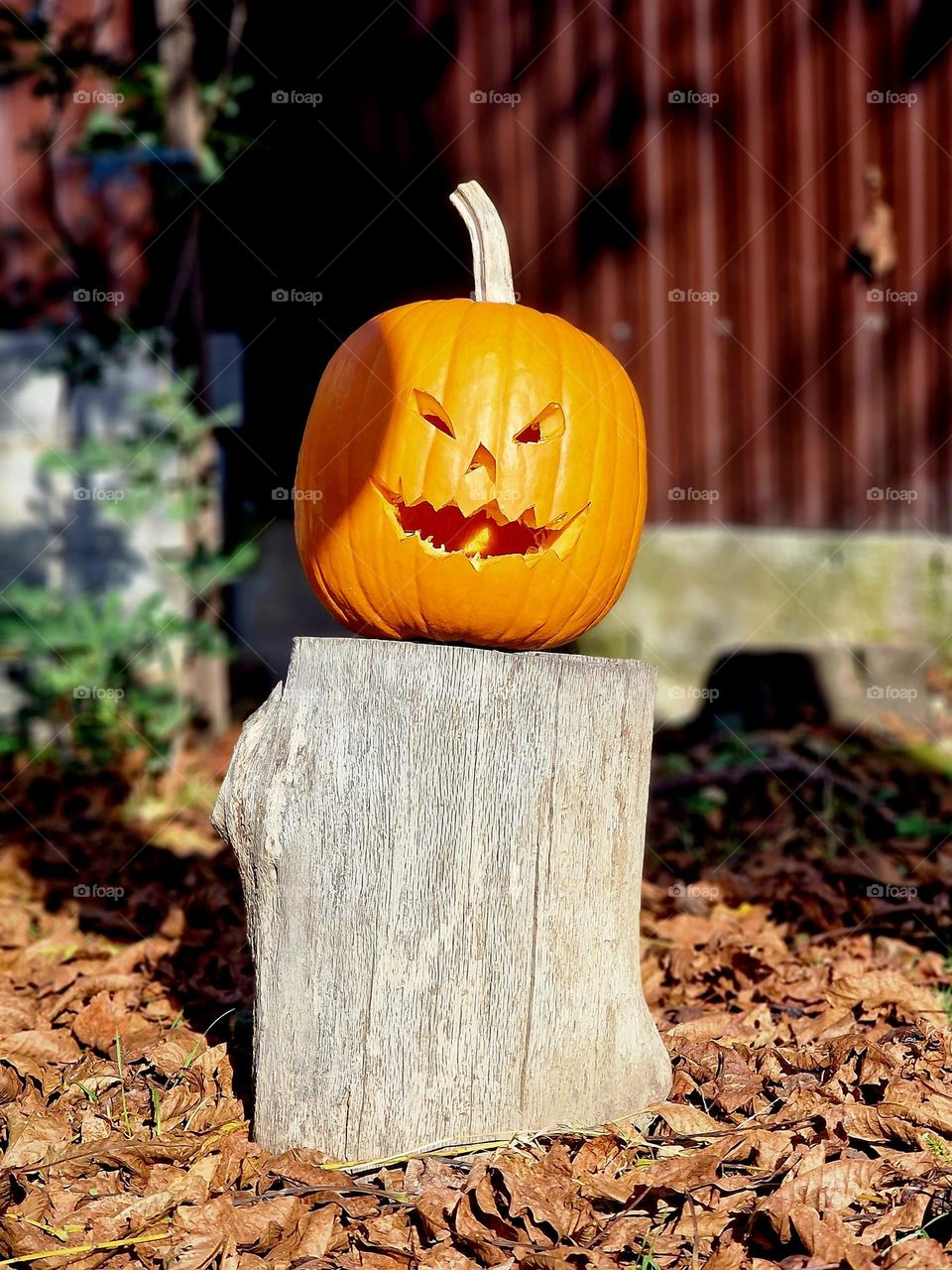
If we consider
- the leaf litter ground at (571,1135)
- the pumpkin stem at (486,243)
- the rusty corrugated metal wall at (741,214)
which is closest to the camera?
the leaf litter ground at (571,1135)

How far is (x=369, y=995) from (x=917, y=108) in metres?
5.33

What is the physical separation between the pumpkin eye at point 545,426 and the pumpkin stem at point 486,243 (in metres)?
0.31

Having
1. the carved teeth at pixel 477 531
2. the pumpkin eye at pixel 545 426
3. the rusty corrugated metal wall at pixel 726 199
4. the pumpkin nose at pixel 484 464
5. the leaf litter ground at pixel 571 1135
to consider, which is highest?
the rusty corrugated metal wall at pixel 726 199

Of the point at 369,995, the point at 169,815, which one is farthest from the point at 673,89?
the point at 369,995

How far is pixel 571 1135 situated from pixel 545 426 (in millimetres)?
1290

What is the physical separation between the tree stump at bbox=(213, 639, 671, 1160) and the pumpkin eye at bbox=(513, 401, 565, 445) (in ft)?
1.47

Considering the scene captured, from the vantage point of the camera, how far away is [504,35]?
604 centimetres

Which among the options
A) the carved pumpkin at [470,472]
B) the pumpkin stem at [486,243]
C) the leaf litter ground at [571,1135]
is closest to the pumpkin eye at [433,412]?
the carved pumpkin at [470,472]

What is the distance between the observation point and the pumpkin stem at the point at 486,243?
2492 millimetres

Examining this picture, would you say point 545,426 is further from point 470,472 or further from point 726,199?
point 726,199

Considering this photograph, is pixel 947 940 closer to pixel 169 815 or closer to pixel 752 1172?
pixel 752 1172

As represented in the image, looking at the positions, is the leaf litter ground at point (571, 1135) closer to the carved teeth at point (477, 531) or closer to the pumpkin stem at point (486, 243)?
the carved teeth at point (477, 531)

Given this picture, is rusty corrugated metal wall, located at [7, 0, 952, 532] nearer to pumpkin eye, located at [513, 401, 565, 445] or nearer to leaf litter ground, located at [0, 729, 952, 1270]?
leaf litter ground, located at [0, 729, 952, 1270]

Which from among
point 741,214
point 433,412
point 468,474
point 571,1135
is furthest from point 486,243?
point 741,214
